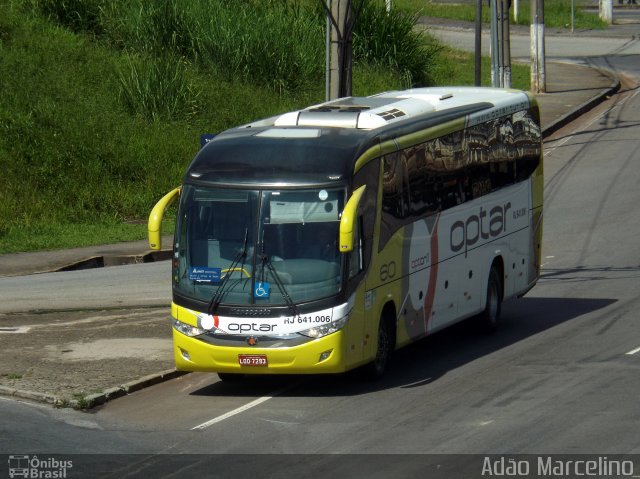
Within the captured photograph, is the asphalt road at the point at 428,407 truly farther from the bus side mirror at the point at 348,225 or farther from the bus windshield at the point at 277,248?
the bus side mirror at the point at 348,225

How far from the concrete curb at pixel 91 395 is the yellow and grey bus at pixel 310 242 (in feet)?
2.47

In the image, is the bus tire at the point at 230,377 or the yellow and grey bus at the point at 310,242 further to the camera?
the bus tire at the point at 230,377

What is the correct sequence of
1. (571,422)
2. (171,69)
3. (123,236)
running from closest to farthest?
(571,422) < (123,236) < (171,69)

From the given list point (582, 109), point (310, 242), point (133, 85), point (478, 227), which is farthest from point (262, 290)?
point (582, 109)

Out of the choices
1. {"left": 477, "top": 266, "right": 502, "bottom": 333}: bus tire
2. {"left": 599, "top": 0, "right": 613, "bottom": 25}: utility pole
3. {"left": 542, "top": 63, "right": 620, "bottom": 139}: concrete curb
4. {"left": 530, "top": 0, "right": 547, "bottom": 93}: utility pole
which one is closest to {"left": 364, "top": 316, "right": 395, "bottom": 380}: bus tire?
{"left": 477, "top": 266, "right": 502, "bottom": 333}: bus tire

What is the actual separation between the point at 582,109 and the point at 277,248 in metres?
28.6

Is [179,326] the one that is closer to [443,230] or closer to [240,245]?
[240,245]

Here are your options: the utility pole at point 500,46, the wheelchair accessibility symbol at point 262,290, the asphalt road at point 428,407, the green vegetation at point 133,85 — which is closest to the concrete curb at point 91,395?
the asphalt road at point 428,407

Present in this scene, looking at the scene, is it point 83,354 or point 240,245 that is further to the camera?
point 83,354

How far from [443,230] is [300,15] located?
28.4 m

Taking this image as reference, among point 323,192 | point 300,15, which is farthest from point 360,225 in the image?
point 300,15

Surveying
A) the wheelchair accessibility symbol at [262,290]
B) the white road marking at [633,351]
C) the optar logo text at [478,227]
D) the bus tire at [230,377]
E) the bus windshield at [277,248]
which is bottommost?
the white road marking at [633,351]

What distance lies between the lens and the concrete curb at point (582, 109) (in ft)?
125

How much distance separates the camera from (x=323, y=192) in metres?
14.4
